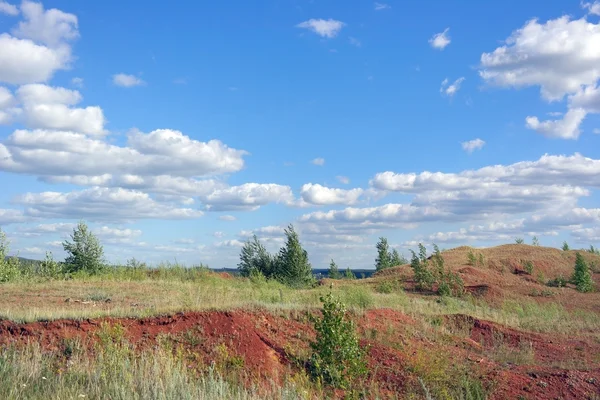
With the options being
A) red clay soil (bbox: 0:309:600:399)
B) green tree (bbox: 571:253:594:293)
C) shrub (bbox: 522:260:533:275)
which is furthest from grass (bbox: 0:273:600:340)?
shrub (bbox: 522:260:533:275)

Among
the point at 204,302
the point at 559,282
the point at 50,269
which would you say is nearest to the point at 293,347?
the point at 204,302

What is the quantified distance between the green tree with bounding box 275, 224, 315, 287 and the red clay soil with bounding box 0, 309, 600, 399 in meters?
16.7

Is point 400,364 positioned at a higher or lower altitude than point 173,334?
lower

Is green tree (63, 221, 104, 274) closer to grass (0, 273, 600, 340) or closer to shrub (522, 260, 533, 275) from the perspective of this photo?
grass (0, 273, 600, 340)

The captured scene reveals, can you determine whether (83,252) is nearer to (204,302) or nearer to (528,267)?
(204,302)

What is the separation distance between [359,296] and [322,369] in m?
8.38

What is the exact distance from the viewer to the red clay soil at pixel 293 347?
11086 mm

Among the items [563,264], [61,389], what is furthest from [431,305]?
[563,264]

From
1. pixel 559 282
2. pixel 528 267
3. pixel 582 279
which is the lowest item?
pixel 559 282

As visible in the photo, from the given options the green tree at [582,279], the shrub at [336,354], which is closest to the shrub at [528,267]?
the green tree at [582,279]

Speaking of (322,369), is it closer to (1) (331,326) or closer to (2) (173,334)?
(1) (331,326)

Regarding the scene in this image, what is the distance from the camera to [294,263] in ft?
108

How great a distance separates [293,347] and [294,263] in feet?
65.6

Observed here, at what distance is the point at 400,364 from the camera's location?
41.4ft
